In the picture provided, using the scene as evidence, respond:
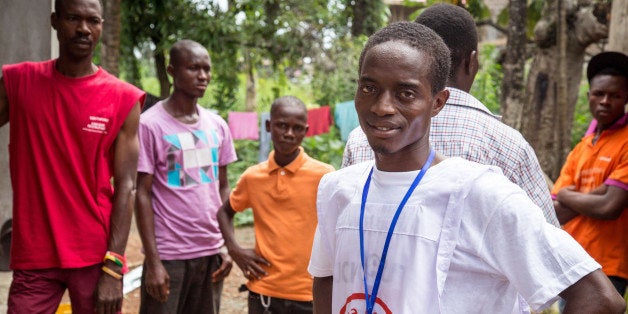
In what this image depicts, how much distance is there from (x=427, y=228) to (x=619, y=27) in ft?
13.8

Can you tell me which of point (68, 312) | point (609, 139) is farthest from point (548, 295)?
point (68, 312)

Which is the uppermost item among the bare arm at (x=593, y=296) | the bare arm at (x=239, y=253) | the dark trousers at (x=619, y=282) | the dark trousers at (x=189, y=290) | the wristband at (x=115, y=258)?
the bare arm at (x=593, y=296)

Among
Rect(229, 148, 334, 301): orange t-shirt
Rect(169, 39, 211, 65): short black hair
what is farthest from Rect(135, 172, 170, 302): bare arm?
Rect(169, 39, 211, 65): short black hair

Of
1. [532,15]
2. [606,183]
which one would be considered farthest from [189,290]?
[532,15]

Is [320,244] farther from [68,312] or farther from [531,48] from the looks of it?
[531,48]

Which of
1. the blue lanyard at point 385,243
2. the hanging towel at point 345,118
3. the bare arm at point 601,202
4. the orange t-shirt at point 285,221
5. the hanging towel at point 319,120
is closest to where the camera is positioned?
the blue lanyard at point 385,243

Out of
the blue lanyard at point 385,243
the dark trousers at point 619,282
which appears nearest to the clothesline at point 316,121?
the dark trousers at point 619,282

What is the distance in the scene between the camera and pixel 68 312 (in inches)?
204

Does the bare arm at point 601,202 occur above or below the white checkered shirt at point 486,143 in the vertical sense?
below

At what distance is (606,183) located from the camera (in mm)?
4082

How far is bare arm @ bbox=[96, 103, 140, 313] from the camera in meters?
3.47

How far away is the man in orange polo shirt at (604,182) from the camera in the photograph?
160 inches

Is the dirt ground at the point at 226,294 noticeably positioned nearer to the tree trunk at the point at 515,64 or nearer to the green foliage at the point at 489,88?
the tree trunk at the point at 515,64

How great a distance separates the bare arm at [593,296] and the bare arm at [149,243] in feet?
9.39
